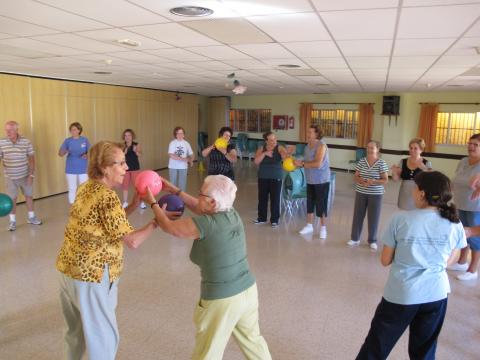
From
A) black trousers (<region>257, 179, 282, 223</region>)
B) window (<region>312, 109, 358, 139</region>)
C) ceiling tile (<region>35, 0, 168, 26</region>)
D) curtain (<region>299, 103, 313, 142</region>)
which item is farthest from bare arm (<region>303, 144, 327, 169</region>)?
curtain (<region>299, 103, 313, 142</region>)

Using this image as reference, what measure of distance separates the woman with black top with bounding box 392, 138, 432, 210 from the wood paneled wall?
6424 millimetres

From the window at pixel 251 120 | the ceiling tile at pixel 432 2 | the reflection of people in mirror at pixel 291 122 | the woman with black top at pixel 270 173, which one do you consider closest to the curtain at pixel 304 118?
the reflection of people in mirror at pixel 291 122

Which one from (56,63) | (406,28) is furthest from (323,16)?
(56,63)

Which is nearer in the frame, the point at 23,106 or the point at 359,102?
the point at 23,106

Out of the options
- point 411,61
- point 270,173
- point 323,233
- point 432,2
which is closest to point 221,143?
point 270,173

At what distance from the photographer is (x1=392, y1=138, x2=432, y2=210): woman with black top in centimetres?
429

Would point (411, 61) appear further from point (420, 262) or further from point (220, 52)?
point (420, 262)

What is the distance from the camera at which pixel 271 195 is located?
5.75 metres

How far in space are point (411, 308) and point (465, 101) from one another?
9.76 m

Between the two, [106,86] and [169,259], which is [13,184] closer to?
[169,259]

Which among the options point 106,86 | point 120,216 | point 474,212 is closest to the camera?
point 120,216

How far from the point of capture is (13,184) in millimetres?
5348

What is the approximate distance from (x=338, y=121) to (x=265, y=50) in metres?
8.95

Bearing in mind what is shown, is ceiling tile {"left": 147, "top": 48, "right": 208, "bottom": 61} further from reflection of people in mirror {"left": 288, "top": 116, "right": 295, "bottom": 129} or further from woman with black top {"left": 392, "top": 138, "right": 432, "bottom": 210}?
reflection of people in mirror {"left": 288, "top": 116, "right": 295, "bottom": 129}
